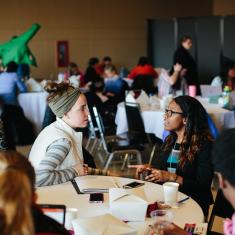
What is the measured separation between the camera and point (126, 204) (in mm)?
2369

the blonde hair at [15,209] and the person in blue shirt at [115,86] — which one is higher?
the blonde hair at [15,209]

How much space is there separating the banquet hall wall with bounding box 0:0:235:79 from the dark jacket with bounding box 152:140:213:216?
1026cm

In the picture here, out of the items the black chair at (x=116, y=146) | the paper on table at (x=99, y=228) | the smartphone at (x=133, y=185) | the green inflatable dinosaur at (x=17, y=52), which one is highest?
the green inflatable dinosaur at (x=17, y=52)

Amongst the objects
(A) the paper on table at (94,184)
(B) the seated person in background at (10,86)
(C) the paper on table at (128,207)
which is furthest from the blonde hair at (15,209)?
(B) the seated person in background at (10,86)

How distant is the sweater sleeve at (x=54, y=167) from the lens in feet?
9.68

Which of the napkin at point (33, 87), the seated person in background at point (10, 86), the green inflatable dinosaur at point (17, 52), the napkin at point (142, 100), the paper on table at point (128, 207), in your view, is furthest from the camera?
the green inflatable dinosaur at point (17, 52)

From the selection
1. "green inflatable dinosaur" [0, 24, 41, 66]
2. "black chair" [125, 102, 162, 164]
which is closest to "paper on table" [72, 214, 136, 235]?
"black chair" [125, 102, 162, 164]

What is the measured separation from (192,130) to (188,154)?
0.16m

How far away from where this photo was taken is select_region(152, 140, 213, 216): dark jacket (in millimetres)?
3119

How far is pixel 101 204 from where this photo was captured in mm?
2658

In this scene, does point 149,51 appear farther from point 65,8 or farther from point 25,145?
point 25,145

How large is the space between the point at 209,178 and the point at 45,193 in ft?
3.24

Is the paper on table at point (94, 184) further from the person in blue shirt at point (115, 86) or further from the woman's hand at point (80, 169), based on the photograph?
the person in blue shirt at point (115, 86)

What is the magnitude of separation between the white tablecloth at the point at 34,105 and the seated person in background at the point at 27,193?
278 inches
